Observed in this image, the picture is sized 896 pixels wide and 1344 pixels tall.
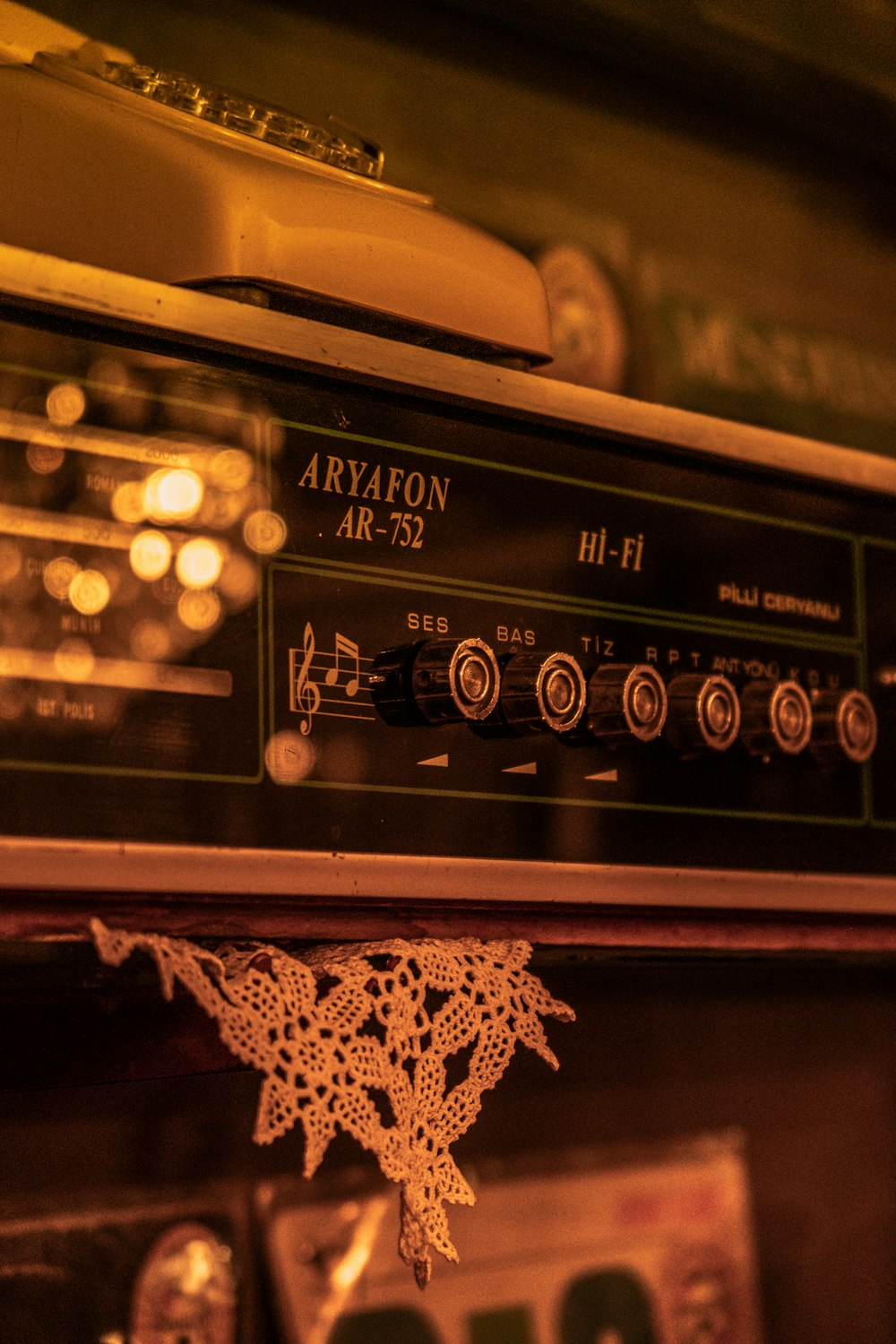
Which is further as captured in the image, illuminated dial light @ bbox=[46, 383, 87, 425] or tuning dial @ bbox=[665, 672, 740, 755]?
tuning dial @ bbox=[665, 672, 740, 755]

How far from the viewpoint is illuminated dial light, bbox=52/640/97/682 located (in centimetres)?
67

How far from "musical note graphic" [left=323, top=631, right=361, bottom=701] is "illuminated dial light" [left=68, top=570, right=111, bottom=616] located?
124mm

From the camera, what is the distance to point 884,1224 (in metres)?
1.37

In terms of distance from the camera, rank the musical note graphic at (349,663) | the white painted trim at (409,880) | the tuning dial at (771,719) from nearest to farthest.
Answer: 1. the white painted trim at (409,880)
2. the musical note graphic at (349,663)
3. the tuning dial at (771,719)

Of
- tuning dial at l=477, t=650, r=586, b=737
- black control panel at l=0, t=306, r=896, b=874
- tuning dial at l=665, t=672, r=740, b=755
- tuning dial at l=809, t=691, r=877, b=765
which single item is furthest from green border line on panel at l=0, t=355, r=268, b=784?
tuning dial at l=809, t=691, r=877, b=765

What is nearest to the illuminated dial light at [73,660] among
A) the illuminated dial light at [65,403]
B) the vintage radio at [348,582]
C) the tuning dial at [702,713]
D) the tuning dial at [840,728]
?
the vintage radio at [348,582]

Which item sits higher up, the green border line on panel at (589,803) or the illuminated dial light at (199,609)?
the illuminated dial light at (199,609)

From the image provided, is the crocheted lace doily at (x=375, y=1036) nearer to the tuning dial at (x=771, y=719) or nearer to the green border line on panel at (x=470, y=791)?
the green border line on panel at (x=470, y=791)

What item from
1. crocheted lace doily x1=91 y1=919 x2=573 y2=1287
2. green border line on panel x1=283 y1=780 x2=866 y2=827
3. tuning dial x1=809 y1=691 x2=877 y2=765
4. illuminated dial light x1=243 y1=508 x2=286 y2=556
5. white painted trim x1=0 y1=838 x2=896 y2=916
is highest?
illuminated dial light x1=243 y1=508 x2=286 y2=556

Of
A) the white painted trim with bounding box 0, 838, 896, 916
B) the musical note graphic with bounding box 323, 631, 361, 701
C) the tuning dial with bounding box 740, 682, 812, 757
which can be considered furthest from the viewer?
the tuning dial with bounding box 740, 682, 812, 757

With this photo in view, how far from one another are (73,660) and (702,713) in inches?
14.1

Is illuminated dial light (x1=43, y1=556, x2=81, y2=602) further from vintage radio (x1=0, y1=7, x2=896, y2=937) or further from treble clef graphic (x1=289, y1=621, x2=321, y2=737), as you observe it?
treble clef graphic (x1=289, y1=621, x2=321, y2=737)

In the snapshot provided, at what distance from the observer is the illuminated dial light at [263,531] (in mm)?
746

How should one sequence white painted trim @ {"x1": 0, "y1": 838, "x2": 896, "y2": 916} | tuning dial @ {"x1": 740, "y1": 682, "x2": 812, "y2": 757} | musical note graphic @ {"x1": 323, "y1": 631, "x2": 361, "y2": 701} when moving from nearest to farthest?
1. white painted trim @ {"x1": 0, "y1": 838, "x2": 896, "y2": 916}
2. musical note graphic @ {"x1": 323, "y1": 631, "x2": 361, "y2": 701}
3. tuning dial @ {"x1": 740, "y1": 682, "x2": 812, "y2": 757}
